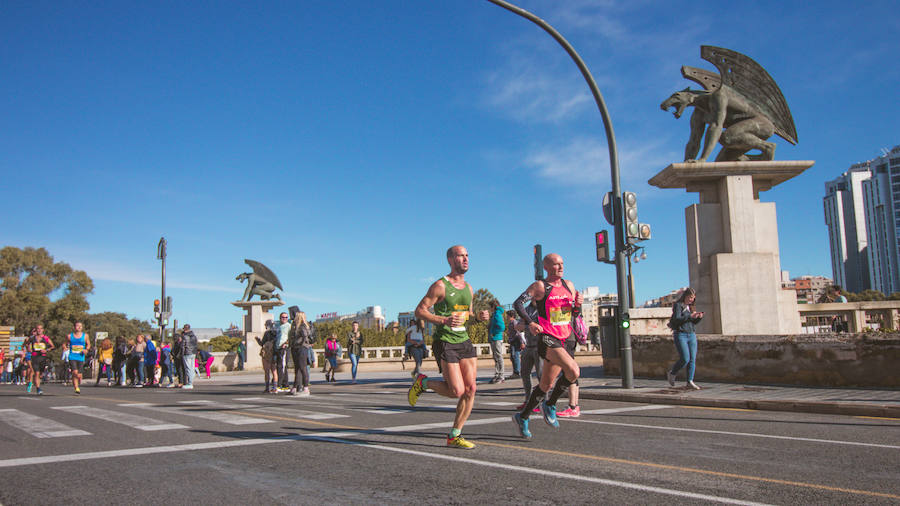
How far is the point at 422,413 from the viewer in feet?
29.3

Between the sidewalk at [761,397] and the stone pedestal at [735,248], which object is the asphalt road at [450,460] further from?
the stone pedestal at [735,248]

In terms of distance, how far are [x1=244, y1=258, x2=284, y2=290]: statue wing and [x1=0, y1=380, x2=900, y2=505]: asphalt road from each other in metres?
24.1

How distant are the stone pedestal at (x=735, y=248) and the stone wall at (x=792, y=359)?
3240mm

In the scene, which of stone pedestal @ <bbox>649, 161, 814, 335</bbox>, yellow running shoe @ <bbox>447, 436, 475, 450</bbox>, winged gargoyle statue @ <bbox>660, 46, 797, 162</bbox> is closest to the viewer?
yellow running shoe @ <bbox>447, 436, 475, 450</bbox>

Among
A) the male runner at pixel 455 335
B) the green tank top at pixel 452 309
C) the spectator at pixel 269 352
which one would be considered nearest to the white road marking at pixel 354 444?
the male runner at pixel 455 335

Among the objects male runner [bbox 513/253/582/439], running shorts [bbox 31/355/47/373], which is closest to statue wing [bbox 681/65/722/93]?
male runner [bbox 513/253/582/439]

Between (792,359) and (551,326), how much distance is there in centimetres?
709

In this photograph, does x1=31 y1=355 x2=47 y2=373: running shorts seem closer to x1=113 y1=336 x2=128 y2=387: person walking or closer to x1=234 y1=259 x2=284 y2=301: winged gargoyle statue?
x1=113 y1=336 x2=128 y2=387: person walking

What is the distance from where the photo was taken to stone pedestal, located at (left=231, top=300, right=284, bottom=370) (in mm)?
31656

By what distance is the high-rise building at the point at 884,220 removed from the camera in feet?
588

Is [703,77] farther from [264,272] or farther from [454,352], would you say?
[264,272]

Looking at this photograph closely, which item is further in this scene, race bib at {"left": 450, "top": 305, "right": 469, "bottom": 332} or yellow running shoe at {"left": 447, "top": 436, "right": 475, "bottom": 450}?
race bib at {"left": 450, "top": 305, "right": 469, "bottom": 332}

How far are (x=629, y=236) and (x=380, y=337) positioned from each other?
136ft

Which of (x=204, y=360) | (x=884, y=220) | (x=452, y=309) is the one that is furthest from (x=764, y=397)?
(x=884, y=220)
